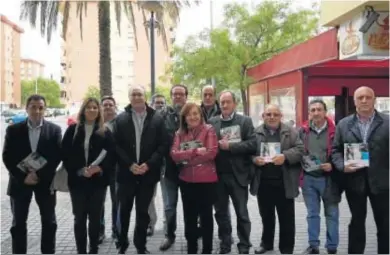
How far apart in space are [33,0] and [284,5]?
870 cm

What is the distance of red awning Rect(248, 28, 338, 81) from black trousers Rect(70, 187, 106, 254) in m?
5.53

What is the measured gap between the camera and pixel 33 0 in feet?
46.4

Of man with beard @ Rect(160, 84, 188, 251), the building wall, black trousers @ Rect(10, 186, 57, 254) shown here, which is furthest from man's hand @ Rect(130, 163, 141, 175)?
the building wall

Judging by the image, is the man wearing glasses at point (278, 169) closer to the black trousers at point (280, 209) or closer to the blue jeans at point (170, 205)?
the black trousers at point (280, 209)

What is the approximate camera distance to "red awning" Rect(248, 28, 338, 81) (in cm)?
919

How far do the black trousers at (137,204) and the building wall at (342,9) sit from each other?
13.1ft

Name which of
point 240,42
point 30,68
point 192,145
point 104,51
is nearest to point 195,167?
point 192,145

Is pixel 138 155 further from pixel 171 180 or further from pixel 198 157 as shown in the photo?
pixel 171 180

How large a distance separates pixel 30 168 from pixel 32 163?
0.06 m

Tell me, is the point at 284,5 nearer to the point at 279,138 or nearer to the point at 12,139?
the point at 279,138

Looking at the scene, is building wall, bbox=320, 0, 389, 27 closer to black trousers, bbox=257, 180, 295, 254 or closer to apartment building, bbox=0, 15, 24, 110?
black trousers, bbox=257, 180, 295, 254

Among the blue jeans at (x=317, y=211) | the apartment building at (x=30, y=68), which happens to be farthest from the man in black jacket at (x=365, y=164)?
the apartment building at (x=30, y=68)

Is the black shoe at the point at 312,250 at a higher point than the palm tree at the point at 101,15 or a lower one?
lower

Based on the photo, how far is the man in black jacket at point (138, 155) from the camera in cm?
539
